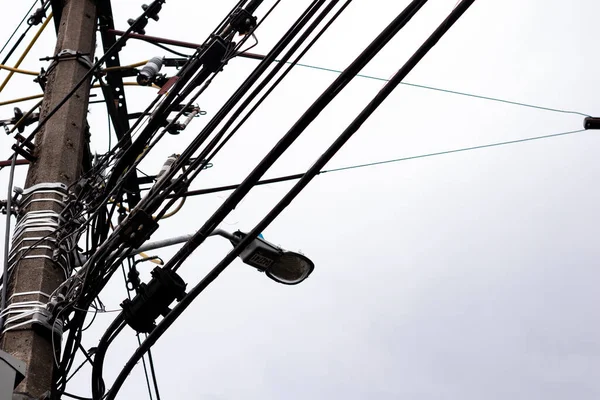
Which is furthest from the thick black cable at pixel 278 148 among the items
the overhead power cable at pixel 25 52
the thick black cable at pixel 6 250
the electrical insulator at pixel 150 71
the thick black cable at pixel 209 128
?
the overhead power cable at pixel 25 52

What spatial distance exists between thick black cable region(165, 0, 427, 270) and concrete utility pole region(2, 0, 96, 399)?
1299mm

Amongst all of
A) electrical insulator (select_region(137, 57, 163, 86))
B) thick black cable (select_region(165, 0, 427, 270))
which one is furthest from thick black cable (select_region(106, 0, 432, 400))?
electrical insulator (select_region(137, 57, 163, 86))

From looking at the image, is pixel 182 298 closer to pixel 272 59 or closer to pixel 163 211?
pixel 163 211

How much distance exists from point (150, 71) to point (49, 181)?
1371 mm

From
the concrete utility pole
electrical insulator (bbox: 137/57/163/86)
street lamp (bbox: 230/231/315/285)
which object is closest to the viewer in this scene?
street lamp (bbox: 230/231/315/285)

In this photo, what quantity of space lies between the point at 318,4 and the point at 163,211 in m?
1.66

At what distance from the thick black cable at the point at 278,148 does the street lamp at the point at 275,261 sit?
397 millimetres

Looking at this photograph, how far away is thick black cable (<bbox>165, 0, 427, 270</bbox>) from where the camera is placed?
3.93m

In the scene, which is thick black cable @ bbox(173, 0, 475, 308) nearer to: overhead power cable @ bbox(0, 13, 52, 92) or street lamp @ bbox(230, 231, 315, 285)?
street lamp @ bbox(230, 231, 315, 285)

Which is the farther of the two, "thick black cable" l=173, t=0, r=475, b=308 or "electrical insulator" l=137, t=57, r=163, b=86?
"electrical insulator" l=137, t=57, r=163, b=86

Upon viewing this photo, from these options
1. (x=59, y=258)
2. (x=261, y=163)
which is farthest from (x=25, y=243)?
(x=261, y=163)

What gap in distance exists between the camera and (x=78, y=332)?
230 inches

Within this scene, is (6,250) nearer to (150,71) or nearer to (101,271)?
(101,271)

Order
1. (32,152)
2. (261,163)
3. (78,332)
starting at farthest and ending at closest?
1. (32,152)
2. (78,332)
3. (261,163)
